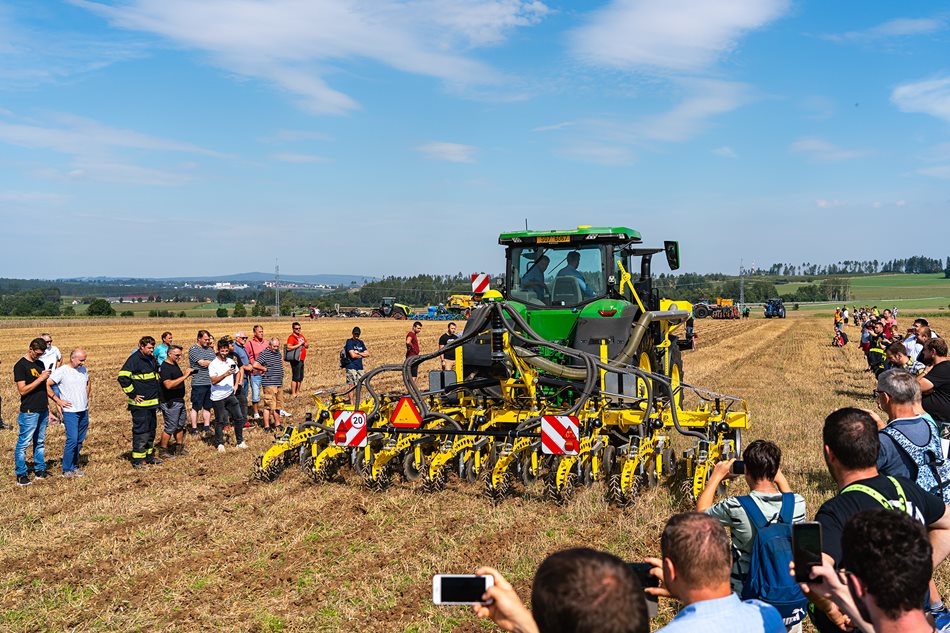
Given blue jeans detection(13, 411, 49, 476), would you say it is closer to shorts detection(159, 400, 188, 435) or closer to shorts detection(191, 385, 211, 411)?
shorts detection(159, 400, 188, 435)

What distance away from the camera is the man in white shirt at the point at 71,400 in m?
8.54

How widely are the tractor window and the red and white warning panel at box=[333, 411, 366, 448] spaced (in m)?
2.83

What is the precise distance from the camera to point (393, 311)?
59.5 metres

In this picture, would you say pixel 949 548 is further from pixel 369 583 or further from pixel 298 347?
pixel 298 347

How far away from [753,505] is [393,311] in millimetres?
56644

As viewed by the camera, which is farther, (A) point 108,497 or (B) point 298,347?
(B) point 298,347

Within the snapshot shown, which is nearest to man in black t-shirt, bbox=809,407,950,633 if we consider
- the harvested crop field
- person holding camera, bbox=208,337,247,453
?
the harvested crop field

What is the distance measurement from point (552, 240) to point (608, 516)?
12.7 ft

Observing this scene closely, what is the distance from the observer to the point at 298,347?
13789mm

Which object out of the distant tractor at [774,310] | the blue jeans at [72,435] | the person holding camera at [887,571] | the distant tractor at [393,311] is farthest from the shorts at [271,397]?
the distant tractor at [774,310]

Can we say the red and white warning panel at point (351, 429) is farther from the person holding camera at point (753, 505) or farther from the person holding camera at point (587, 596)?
the person holding camera at point (587, 596)

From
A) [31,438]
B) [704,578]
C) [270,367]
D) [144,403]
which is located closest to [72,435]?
[31,438]

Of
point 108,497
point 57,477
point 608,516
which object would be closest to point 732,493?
point 608,516

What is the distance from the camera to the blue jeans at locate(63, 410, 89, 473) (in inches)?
338
